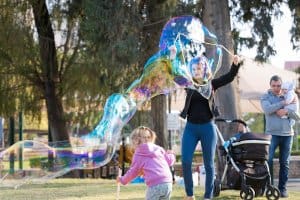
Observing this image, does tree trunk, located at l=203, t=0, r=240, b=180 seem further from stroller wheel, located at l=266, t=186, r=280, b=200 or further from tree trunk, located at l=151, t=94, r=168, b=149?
stroller wheel, located at l=266, t=186, r=280, b=200

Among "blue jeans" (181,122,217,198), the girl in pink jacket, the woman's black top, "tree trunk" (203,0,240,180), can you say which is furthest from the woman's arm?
"tree trunk" (203,0,240,180)

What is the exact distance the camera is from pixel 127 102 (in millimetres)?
9469

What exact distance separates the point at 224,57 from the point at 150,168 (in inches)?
292

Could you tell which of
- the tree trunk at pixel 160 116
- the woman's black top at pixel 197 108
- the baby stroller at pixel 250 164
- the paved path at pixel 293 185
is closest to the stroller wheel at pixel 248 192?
the baby stroller at pixel 250 164

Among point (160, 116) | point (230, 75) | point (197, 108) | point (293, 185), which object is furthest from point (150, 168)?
point (160, 116)

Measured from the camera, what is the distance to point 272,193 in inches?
347

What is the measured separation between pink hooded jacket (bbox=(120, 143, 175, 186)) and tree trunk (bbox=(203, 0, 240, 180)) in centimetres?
698

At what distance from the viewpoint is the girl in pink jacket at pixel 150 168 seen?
21.5 feet

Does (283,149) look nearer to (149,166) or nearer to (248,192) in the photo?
(248,192)

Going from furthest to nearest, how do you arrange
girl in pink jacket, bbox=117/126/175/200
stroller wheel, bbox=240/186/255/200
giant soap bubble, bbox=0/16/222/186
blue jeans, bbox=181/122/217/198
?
1. giant soap bubble, bbox=0/16/222/186
2. stroller wheel, bbox=240/186/255/200
3. blue jeans, bbox=181/122/217/198
4. girl in pink jacket, bbox=117/126/175/200

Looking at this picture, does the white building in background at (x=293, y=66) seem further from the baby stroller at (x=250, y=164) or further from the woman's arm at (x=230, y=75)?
the woman's arm at (x=230, y=75)

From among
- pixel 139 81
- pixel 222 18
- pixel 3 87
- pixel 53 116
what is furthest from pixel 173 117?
pixel 139 81

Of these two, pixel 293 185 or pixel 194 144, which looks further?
pixel 293 185

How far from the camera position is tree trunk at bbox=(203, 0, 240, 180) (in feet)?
44.8
